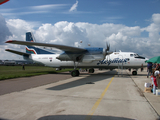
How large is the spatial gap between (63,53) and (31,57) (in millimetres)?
7465

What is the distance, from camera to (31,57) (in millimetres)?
22141

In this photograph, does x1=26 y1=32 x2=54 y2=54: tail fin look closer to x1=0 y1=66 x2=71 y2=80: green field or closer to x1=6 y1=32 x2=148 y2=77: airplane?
x1=6 y1=32 x2=148 y2=77: airplane

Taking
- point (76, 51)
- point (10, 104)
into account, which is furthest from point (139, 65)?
point (10, 104)

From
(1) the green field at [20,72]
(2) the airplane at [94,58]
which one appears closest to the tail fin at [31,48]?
(2) the airplane at [94,58]

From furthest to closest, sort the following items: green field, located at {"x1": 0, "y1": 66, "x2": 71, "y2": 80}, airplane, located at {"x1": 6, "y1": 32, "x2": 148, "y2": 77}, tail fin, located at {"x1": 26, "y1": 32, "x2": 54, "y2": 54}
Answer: tail fin, located at {"x1": 26, "y1": 32, "x2": 54, "y2": 54} → airplane, located at {"x1": 6, "y1": 32, "x2": 148, "y2": 77} → green field, located at {"x1": 0, "y1": 66, "x2": 71, "y2": 80}

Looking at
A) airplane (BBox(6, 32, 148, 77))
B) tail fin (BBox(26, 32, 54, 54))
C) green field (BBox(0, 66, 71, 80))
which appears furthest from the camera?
tail fin (BBox(26, 32, 54, 54))

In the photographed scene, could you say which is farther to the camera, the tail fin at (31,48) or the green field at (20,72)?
the tail fin at (31,48)

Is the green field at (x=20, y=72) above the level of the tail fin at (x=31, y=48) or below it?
below

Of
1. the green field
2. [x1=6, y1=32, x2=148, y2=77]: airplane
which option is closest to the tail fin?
[x1=6, y1=32, x2=148, y2=77]: airplane

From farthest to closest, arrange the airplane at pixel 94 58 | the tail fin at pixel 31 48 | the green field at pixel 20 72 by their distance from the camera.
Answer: the tail fin at pixel 31 48
the airplane at pixel 94 58
the green field at pixel 20 72

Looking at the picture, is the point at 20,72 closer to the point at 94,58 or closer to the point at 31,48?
the point at 31,48

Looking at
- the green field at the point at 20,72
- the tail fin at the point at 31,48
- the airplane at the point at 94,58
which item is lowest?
the green field at the point at 20,72

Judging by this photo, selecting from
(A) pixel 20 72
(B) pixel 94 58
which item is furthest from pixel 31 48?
(B) pixel 94 58

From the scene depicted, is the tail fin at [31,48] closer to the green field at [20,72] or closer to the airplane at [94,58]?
the airplane at [94,58]
